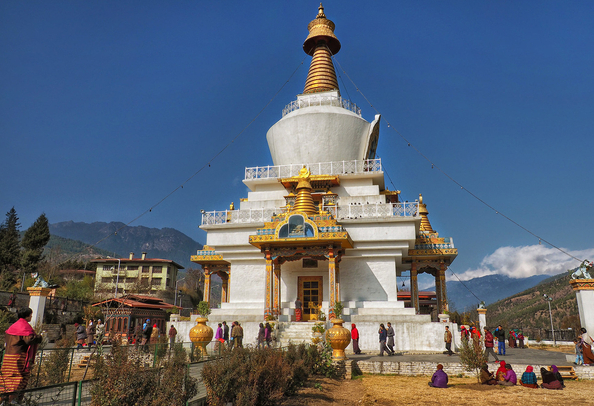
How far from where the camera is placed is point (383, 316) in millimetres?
20859

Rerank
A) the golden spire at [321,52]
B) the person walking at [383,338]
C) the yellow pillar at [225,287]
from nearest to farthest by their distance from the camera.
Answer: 1. the person walking at [383,338]
2. the golden spire at [321,52]
3. the yellow pillar at [225,287]

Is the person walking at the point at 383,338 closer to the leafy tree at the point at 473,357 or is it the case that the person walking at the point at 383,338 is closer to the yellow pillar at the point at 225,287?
the leafy tree at the point at 473,357

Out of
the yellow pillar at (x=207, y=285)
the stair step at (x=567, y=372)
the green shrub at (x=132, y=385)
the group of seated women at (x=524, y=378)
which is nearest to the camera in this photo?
the green shrub at (x=132, y=385)

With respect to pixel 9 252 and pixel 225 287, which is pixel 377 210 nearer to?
pixel 225 287

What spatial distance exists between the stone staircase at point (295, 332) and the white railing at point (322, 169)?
10.7 metres

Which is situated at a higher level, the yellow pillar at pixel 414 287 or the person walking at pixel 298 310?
the yellow pillar at pixel 414 287

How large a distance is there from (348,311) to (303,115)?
13.8 metres

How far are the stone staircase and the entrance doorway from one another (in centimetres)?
354

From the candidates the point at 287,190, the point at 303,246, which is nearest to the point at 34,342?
the point at 303,246

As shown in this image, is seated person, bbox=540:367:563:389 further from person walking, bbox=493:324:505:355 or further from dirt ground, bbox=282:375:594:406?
person walking, bbox=493:324:505:355

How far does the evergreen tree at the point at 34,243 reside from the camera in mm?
42250

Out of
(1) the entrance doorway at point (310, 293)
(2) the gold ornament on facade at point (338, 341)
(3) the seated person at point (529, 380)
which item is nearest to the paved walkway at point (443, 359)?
(2) the gold ornament on facade at point (338, 341)

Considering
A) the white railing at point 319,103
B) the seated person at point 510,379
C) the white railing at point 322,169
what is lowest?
the seated person at point 510,379

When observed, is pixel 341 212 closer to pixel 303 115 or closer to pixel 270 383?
pixel 303 115
